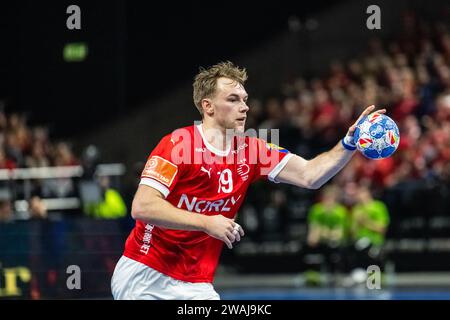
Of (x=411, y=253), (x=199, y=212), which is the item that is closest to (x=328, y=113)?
(x=411, y=253)

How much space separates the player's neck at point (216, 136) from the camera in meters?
7.22

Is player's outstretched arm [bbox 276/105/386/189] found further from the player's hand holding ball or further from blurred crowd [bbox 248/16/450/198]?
blurred crowd [bbox 248/16/450/198]

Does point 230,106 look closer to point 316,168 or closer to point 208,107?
point 208,107

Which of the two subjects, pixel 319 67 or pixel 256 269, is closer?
pixel 256 269

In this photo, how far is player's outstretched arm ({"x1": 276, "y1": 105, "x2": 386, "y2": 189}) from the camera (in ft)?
24.3

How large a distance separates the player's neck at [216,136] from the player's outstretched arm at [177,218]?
2.39 ft

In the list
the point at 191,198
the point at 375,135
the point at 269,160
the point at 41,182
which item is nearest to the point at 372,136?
the point at 375,135

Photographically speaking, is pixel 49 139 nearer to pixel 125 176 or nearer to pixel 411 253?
pixel 125 176

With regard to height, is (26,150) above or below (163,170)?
above

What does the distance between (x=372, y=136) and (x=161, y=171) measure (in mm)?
1625

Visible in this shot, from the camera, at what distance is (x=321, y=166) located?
742 cm

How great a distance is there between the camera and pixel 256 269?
63.9 feet

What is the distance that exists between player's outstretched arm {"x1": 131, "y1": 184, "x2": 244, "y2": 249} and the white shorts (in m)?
0.59

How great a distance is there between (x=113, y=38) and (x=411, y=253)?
26.5 feet
